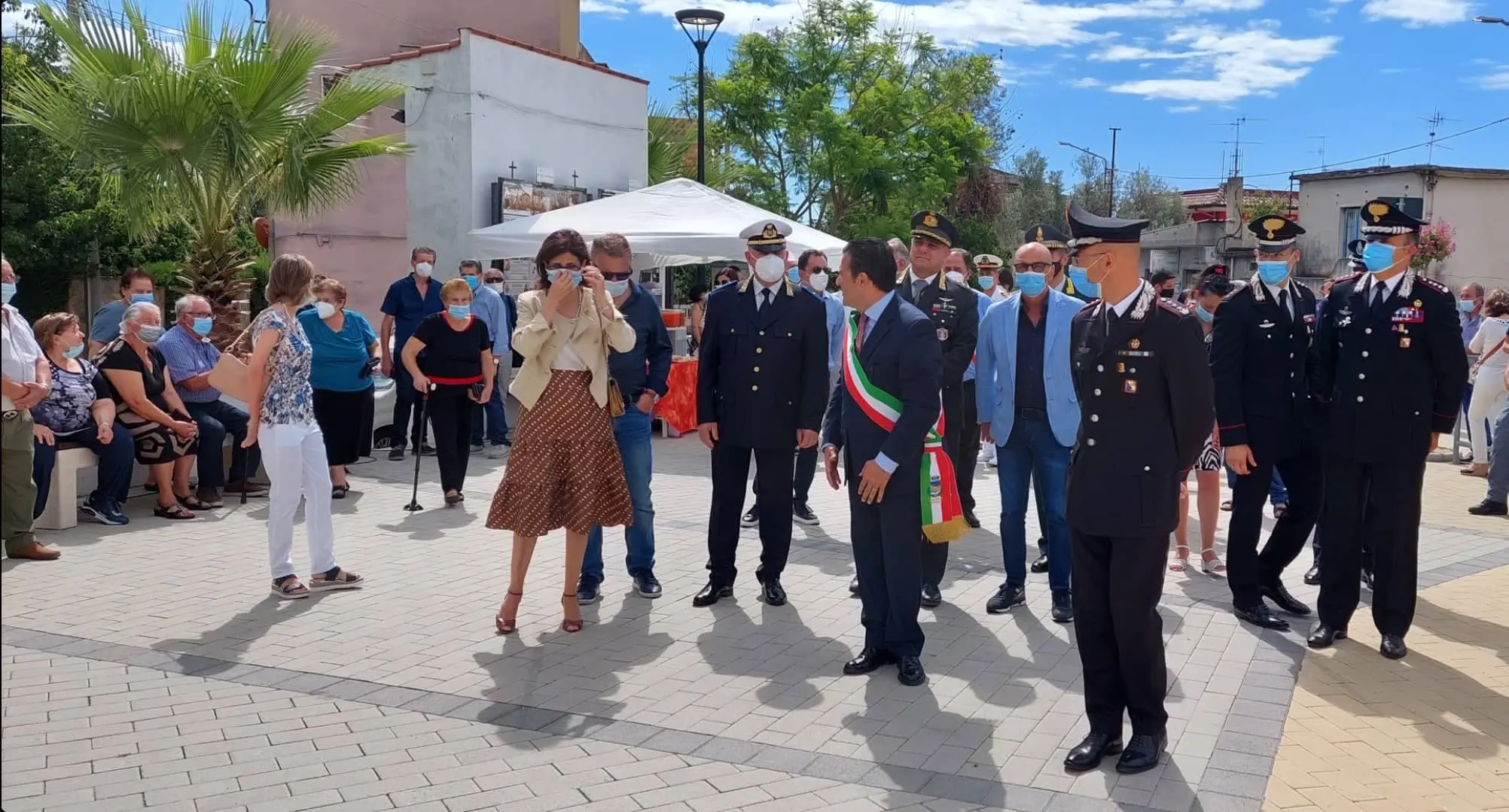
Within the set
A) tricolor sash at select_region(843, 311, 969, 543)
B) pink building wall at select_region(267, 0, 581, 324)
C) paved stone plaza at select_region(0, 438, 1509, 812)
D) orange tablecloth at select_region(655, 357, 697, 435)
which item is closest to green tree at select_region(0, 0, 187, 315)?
pink building wall at select_region(267, 0, 581, 324)

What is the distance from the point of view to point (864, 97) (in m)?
30.0

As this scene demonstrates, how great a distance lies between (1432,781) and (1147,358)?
191 cm

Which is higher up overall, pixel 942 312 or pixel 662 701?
pixel 942 312

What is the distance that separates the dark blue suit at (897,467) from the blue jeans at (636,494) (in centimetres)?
167

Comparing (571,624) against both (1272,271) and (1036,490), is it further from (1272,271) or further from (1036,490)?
(1272,271)

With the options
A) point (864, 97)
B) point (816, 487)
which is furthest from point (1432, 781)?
point (864, 97)

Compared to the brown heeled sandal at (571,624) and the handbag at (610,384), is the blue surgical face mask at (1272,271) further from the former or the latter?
the brown heeled sandal at (571,624)

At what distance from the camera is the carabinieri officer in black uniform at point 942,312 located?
22.7ft

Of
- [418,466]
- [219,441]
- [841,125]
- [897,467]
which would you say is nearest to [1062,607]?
[897,467]

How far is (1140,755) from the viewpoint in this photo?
454 centimetres

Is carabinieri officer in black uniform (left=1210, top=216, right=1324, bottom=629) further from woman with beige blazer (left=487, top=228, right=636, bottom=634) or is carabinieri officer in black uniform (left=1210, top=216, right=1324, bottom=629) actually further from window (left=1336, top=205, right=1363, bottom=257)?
window (left=1336, top=205, right=1363, bottom=257)

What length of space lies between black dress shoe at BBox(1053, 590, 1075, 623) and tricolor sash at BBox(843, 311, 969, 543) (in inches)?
50.1

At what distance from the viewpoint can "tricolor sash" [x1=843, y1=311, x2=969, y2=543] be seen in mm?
5496

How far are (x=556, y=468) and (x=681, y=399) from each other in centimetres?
828
